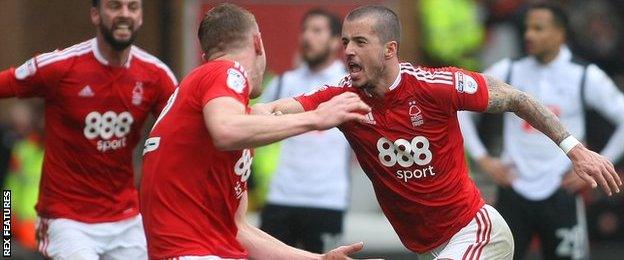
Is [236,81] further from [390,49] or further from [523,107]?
[523,107]

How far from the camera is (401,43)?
575 inches

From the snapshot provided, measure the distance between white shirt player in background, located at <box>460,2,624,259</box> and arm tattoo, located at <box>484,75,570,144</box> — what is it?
108 inches

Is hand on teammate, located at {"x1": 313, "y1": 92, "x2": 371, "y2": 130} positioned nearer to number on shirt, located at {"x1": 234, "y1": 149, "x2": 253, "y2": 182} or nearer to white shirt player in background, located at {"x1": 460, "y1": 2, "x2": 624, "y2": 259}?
number on shirt, located at {"x1": 234, "y1": 149, "x2": 253, "y2": 182}

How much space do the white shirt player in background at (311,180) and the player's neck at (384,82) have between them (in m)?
3.38

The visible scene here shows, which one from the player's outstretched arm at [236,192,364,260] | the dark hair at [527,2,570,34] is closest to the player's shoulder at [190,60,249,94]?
the player's outstretched arm at [236,192,364,260]

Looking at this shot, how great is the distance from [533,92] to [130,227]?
11.2 feet

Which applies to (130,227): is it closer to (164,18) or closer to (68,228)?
(68,228)

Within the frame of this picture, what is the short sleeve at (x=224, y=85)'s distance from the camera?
647cm

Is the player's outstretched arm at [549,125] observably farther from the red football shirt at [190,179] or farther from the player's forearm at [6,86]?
the player's forearm at [6,86]

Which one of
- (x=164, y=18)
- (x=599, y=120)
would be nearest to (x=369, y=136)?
(x=599, y=120)

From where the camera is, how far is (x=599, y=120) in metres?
15.8

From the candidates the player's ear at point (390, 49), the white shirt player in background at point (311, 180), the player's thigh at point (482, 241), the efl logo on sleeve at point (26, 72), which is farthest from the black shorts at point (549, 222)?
A: the efl logo on sleeve at point (26, 72)

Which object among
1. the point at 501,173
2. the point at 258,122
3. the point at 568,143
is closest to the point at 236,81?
the point at 258,122

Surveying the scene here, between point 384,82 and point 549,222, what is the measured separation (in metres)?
3.23
